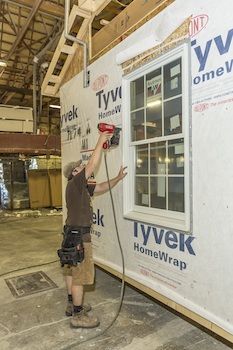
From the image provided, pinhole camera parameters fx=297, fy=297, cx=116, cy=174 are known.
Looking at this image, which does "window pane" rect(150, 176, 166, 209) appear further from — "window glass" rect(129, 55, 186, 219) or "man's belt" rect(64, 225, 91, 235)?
"man's belt" rect(64, 225, 91, 235)

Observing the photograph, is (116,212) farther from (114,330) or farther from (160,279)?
(114,330)

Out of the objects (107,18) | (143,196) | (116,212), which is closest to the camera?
(143,196)

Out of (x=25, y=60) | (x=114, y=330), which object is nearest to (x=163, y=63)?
(x=114, y=330)

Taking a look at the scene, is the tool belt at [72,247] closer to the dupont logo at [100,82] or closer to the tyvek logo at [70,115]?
the dupont logo at [100,82]

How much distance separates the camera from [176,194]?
109 inches

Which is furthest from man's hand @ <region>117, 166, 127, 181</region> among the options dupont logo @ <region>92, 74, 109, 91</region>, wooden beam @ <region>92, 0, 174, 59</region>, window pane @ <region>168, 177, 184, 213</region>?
wooden beam @ <region>92, 0, 174, 59</region>

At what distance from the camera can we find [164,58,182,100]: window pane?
2.67 meters

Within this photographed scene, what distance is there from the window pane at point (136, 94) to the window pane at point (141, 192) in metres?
0.79

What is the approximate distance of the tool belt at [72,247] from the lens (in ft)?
8.75

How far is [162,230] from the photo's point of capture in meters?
2.74

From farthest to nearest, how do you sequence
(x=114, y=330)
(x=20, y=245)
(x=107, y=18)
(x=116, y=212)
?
(x=20, y=245), (x=107, y=18), (x=116, y=212), (x=114, y=330)

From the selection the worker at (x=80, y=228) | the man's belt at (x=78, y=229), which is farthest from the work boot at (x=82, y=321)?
the man's belt at (x=78, y=229)

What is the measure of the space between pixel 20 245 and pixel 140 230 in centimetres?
356

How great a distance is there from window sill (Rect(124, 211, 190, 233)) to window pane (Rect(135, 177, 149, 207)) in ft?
0.42
